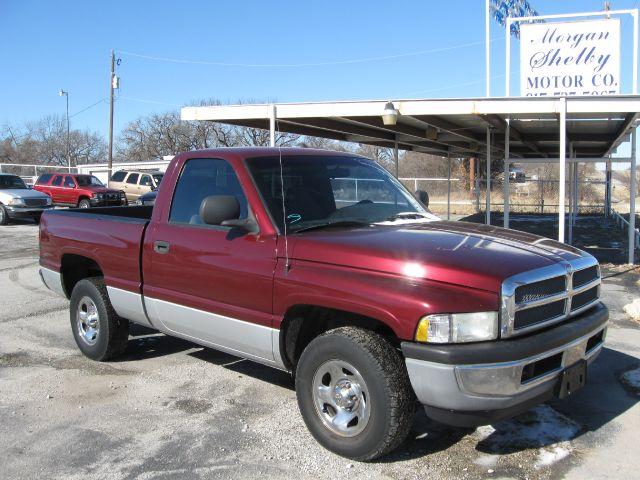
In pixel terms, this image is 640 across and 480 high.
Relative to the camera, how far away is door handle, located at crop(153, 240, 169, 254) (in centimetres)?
474

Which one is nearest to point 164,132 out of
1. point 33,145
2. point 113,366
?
point 33,145

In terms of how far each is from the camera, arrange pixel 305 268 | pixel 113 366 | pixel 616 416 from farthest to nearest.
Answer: pixel 113 366
pixel 616 416
pixel 305 268

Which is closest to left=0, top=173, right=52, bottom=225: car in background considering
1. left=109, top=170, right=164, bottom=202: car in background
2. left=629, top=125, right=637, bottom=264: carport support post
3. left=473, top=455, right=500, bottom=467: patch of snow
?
left=109, top=170, right=164, bottom=202: car in background

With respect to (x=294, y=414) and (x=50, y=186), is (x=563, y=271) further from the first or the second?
(x=50, y=186)

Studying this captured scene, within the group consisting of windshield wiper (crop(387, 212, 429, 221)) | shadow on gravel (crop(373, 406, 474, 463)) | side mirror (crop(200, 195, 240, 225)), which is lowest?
shadow on gravel (crop(373, 406, 474, 463))

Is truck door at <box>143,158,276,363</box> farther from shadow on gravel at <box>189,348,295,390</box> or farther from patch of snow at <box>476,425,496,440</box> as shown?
patch of snow at <box>476,425,496,440</box>

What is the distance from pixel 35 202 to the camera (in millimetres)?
21000

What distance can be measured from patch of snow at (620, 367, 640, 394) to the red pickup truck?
141 centimetres

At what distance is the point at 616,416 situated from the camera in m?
4.46

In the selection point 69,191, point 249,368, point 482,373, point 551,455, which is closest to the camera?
point 482,373

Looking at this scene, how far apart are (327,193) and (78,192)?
22.6m

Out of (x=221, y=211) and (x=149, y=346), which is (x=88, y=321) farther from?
(x=221, y=211)

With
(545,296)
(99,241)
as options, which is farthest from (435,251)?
(99,241)

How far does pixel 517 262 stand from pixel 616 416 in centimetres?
189
